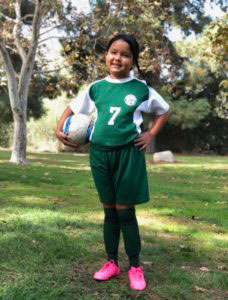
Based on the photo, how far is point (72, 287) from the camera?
3066 millimetres

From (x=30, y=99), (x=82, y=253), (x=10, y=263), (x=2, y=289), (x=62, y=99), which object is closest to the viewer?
(x=2, y=289)

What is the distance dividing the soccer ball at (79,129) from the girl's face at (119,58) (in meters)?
0.43

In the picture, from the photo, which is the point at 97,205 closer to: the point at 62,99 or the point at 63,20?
the point at 63,20

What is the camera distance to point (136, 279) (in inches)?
126

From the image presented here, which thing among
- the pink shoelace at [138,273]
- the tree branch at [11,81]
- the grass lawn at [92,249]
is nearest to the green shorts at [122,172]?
the pink shoelace at [138,273]

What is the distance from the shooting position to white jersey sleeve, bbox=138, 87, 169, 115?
3.19 metres

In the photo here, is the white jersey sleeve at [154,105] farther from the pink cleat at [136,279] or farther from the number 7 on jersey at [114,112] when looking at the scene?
the pink cleat at [136,279]

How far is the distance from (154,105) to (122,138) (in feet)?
1.30

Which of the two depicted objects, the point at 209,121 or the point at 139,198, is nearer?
the point at 139,198

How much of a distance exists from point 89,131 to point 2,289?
4.31 feet

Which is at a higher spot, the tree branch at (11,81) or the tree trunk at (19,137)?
the tree branch at (11,81)

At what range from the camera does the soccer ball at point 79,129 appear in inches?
128

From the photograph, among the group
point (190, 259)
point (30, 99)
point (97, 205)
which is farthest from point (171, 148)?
point (190, 259)

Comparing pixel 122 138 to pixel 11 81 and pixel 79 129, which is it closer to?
pixel 79 129
